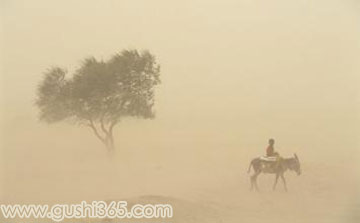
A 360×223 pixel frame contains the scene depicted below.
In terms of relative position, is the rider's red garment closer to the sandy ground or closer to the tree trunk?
the sandy ground

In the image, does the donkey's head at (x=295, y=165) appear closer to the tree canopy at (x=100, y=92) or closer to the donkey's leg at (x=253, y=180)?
the donkey's leg at (x=253, y=180)

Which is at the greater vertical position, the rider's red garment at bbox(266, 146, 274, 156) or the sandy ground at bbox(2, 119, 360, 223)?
the rider's red garment at bbox(266, 146, 274, 156)

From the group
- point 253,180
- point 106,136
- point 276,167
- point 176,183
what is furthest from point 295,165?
point 106,136

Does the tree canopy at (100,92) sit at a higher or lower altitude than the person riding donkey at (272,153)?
higher

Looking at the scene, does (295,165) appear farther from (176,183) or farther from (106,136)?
(106,136)

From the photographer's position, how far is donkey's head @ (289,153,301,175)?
2.02 metres

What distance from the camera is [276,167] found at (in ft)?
6.61

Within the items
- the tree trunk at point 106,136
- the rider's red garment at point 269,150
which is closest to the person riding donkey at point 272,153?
the rider's red garment at point 269,150

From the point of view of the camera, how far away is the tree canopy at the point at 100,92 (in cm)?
202

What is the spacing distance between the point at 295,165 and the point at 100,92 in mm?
897

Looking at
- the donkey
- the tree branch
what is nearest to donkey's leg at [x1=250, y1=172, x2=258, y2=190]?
the donkey

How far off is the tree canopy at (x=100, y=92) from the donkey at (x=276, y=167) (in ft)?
1.83

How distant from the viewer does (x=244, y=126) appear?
80.7 inches

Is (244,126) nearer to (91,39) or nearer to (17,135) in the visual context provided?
(91,39)
